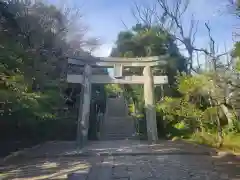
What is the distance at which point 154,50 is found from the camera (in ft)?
69.8

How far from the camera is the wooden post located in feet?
47.2

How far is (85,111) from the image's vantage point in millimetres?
14797

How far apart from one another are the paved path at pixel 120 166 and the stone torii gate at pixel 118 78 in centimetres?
364

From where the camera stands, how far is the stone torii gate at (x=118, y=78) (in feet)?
49.0

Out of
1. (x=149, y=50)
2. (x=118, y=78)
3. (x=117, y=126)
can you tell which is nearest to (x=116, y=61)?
(x=118, y=78)

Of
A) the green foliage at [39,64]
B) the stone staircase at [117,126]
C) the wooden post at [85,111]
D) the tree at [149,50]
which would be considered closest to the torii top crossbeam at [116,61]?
the wooden post at [85,111]

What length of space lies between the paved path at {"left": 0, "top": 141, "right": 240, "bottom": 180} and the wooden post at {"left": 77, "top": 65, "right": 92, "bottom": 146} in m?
3.01

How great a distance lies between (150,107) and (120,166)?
21.9ft

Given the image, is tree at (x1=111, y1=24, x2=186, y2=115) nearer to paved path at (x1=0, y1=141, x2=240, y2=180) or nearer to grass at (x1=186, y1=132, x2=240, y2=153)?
grass at (x1=186, y1=132, x2=240, y2=153)

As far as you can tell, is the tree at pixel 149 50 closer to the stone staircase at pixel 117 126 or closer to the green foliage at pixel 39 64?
the stone staircase at pixel 117 126

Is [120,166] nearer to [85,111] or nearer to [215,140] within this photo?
[85,111]

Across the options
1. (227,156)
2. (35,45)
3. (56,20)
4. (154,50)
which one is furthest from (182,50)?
(227,156)

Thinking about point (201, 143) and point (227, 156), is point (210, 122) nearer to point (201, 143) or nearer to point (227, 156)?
point (201, 143)

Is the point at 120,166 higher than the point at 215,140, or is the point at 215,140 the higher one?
the point at 215,140
